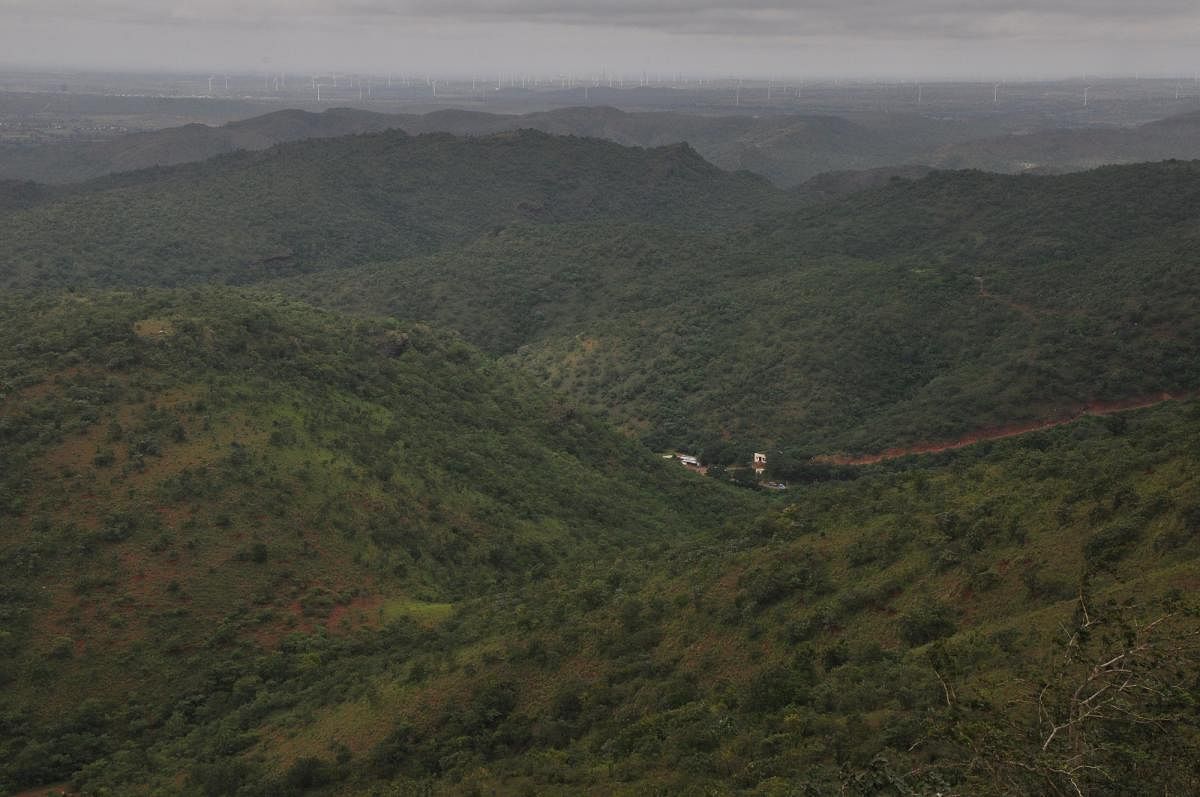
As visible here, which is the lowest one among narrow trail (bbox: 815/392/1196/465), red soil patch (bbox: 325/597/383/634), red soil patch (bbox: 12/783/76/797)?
red soil patch (bbox: 12/783/76/797)

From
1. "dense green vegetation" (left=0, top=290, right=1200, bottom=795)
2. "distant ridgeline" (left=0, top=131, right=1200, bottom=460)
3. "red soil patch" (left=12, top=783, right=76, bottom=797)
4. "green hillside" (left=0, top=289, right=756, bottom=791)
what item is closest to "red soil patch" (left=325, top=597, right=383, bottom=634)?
"green hillside" (left=0, top=289, right=756, bottom=791)

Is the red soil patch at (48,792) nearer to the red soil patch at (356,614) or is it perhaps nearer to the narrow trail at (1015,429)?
the red soil patch at (356,614)

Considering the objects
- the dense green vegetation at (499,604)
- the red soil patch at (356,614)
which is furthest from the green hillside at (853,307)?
the red soil patch at (356,614)

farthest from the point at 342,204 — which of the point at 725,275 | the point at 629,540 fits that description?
the point at 629,540

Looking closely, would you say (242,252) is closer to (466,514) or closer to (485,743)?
(466,514)

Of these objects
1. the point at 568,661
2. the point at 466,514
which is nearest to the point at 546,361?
the point at 466,514

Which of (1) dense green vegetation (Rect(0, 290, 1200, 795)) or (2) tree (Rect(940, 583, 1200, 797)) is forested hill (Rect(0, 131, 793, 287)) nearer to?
(1) dense green vegetation (Rect(0, 290, 1200, 795))

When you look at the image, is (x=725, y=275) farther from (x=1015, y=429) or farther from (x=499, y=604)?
(x=499, y=604)
